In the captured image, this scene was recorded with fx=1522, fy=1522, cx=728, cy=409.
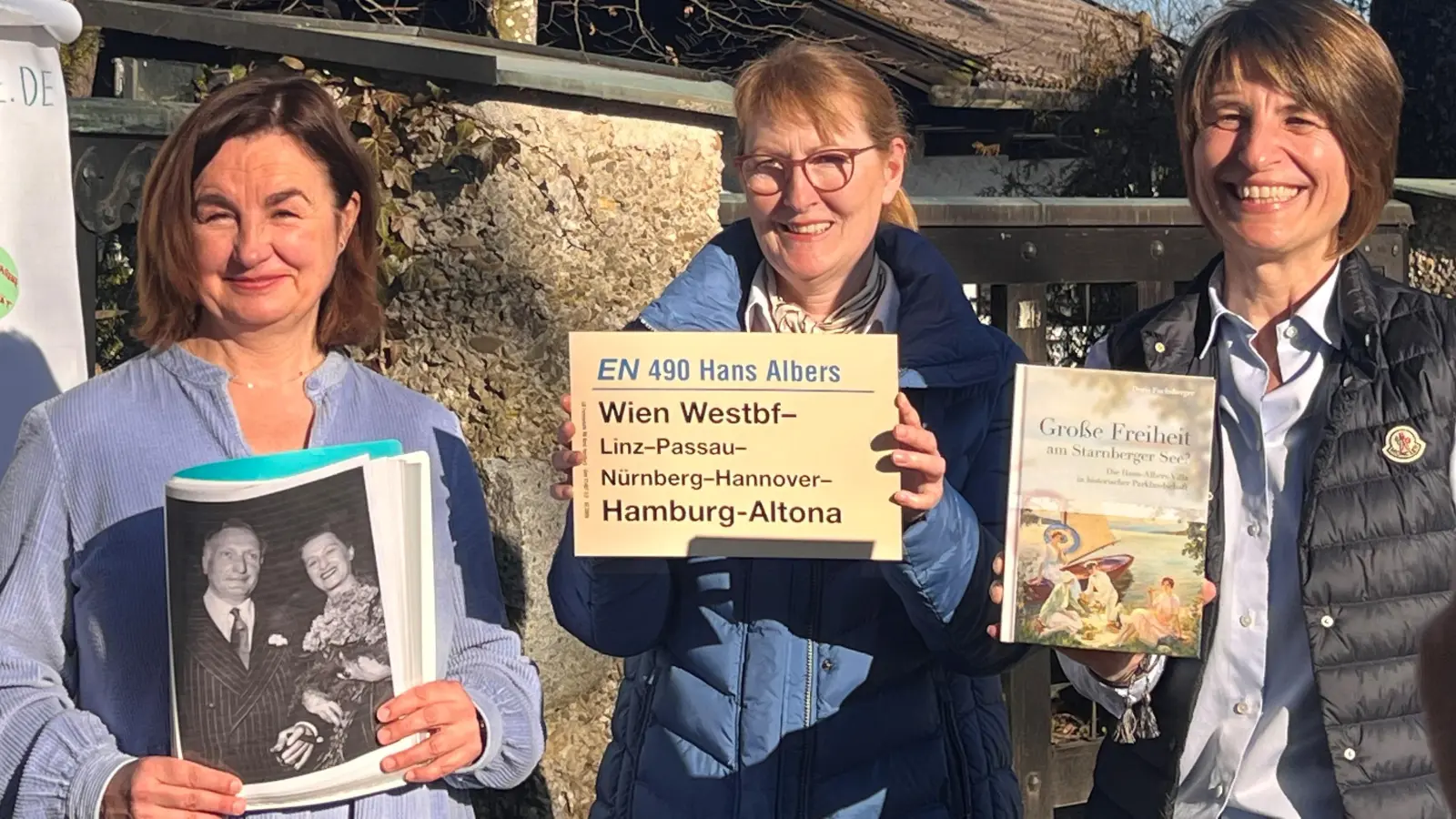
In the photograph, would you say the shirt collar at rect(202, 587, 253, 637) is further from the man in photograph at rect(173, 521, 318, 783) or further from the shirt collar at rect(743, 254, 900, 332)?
the shirt collar at rect(743, 254, 900, 332)

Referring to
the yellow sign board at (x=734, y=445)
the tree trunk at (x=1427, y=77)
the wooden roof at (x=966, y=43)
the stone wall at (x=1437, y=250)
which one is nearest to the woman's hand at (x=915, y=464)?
the yellow sign board at (x=734, y=445)

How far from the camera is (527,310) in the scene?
3949mm

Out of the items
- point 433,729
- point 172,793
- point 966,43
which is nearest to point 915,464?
point 433,729

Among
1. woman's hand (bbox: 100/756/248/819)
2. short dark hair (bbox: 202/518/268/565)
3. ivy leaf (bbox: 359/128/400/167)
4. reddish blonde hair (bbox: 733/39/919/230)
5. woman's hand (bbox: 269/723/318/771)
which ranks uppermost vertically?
ivy leaf (bbox: 359/128/400/167)

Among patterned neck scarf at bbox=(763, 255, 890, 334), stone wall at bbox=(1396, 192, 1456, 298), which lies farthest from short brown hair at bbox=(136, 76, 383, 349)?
stone wall at bbox=(1396, 192, 1456, 298)

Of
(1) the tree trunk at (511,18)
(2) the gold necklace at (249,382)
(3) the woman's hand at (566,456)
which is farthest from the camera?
(1) the tree trunk at (511,18)

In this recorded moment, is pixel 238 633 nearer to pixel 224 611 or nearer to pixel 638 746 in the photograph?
pixel 224 611

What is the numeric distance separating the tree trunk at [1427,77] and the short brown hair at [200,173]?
1133 centimetres

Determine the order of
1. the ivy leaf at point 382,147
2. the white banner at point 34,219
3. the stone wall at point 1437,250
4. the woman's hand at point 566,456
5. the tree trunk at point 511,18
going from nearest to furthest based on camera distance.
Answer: the woman's hand at point 566,456, the white banner at point 34,219, the ivy leaf at point 382,147, the stone wall at point 1437,250, the tree trunk at point 511,18

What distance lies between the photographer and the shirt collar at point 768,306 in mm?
2615

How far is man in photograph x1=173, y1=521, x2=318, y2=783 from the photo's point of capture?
1.96 metres

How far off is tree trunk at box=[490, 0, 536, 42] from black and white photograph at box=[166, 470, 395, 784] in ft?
21.2

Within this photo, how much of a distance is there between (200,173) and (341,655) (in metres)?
0.74

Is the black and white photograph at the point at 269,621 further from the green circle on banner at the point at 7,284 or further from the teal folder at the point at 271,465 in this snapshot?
the green circle on banner at the point at 7,284
